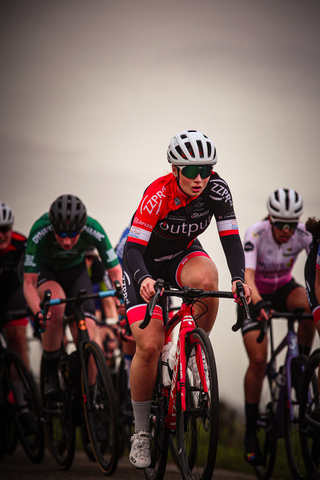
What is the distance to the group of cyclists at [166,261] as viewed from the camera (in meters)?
4.02

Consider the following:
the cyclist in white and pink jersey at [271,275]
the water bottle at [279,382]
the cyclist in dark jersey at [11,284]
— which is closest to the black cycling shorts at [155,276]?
the cyclist in white and pink jersey at [271,275]

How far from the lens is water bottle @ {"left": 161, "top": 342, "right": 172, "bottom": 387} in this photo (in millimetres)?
4066

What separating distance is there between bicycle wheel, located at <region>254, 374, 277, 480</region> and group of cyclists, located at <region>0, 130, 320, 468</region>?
8cm

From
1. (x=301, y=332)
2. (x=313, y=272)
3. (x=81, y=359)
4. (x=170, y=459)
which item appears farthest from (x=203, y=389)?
(x=170, y=459)

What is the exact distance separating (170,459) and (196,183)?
202 inches

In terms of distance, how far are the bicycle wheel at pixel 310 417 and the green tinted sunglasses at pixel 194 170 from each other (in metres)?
1.53

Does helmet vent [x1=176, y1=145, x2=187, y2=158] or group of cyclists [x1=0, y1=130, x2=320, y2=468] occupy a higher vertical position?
helmet vent [x1=176, y1=145, x2=187, y2=158]

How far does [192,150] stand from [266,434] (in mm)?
2970

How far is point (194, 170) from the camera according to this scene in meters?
3.96

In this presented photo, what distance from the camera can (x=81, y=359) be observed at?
5.38 meters

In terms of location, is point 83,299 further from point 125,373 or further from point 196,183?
point 196,183

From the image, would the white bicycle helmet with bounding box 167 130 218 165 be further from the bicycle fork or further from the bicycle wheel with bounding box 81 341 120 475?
the bicycle wheel with bounding box 81 341 120 475

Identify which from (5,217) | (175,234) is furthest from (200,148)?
(5,217)

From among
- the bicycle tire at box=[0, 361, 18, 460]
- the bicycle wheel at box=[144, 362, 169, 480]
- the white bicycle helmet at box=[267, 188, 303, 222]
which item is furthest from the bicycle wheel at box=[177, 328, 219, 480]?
the bicycle tire at box=[0, 361, 18, 460]
